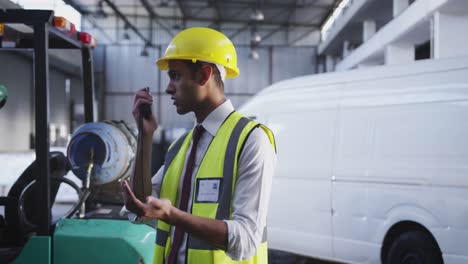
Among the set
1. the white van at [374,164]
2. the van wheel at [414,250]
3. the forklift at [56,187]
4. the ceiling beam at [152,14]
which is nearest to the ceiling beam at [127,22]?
the ceiling beam at [152,14]

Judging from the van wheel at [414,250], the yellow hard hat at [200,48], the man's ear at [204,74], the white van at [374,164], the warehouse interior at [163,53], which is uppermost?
the warehouse interior at [163,53]

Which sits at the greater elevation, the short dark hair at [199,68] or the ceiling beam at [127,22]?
the ceiling beam at [127,22]

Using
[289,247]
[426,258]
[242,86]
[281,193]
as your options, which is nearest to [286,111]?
[281,193]

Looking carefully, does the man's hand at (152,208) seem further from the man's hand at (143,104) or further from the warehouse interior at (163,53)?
the warehouse interior at (163,53)

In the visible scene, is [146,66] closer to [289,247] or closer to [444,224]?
[289,247]

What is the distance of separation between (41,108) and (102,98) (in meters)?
26.1

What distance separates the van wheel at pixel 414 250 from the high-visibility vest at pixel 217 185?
170 inches

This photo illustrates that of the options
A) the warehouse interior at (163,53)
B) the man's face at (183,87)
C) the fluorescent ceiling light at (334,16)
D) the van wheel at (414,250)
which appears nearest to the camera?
the man's face at (183,87)

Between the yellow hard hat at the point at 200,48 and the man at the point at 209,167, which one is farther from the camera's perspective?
the yellow hard hat at the point at 200,48

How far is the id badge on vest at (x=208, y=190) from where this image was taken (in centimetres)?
194

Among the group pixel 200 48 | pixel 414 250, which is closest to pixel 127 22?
pixel 414 250

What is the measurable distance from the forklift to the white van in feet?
10.8

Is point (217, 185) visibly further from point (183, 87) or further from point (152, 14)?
point (152, 14)

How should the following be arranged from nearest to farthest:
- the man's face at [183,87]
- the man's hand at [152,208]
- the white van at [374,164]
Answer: the man's hand at [152,208] < the man's face at [183,87] < the white van at [374,164]
